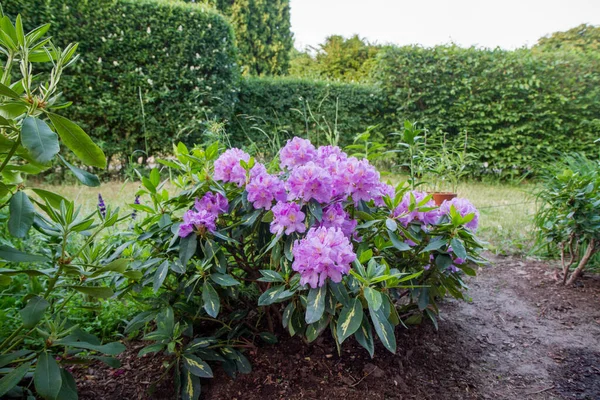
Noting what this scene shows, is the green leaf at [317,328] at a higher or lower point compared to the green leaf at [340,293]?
lower

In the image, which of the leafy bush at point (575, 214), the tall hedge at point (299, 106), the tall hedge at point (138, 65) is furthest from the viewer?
the tall hedge at point (299, 106)

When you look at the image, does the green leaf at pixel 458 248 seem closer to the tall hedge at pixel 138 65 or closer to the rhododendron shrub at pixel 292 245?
the rhododendron shrub at pixel 292 245

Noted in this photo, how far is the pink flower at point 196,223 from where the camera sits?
1.26 meters

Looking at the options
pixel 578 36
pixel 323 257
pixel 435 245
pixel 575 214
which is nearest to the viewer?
pixel 323 257

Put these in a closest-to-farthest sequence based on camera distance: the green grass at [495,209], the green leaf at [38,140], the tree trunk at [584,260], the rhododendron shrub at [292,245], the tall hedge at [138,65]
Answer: the green leaf at [38,140]
the rhododendron shrub at [292,245]
the tree trunk at [584,260]
the green grass at [495,209]
the tall hedge at [138,65]

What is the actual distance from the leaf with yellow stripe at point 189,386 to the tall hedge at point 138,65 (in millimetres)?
4849

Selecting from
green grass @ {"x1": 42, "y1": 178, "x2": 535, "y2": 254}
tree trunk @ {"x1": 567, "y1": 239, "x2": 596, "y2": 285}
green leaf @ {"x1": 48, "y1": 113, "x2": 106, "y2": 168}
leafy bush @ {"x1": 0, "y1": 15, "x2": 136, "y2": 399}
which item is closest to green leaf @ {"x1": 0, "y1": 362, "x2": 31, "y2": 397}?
leafy bush @ {"x1": 0, "y1": 15, "x2": 136, "y2": 399}

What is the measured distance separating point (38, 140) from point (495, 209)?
4902mm

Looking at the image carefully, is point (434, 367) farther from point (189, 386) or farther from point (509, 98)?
point (509, 98)

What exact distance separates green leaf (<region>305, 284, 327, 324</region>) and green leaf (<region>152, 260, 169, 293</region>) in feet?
1.57

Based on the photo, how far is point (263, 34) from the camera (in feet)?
42.2

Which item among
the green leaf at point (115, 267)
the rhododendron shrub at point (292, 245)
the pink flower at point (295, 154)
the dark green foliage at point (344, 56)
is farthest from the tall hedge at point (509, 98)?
the green leaf at point (115, 267)

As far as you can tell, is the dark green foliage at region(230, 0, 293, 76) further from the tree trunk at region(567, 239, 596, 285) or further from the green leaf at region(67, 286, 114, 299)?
the green leaf at region(67, 286, 114, 299)

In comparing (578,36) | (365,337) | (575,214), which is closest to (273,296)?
(365,337)
